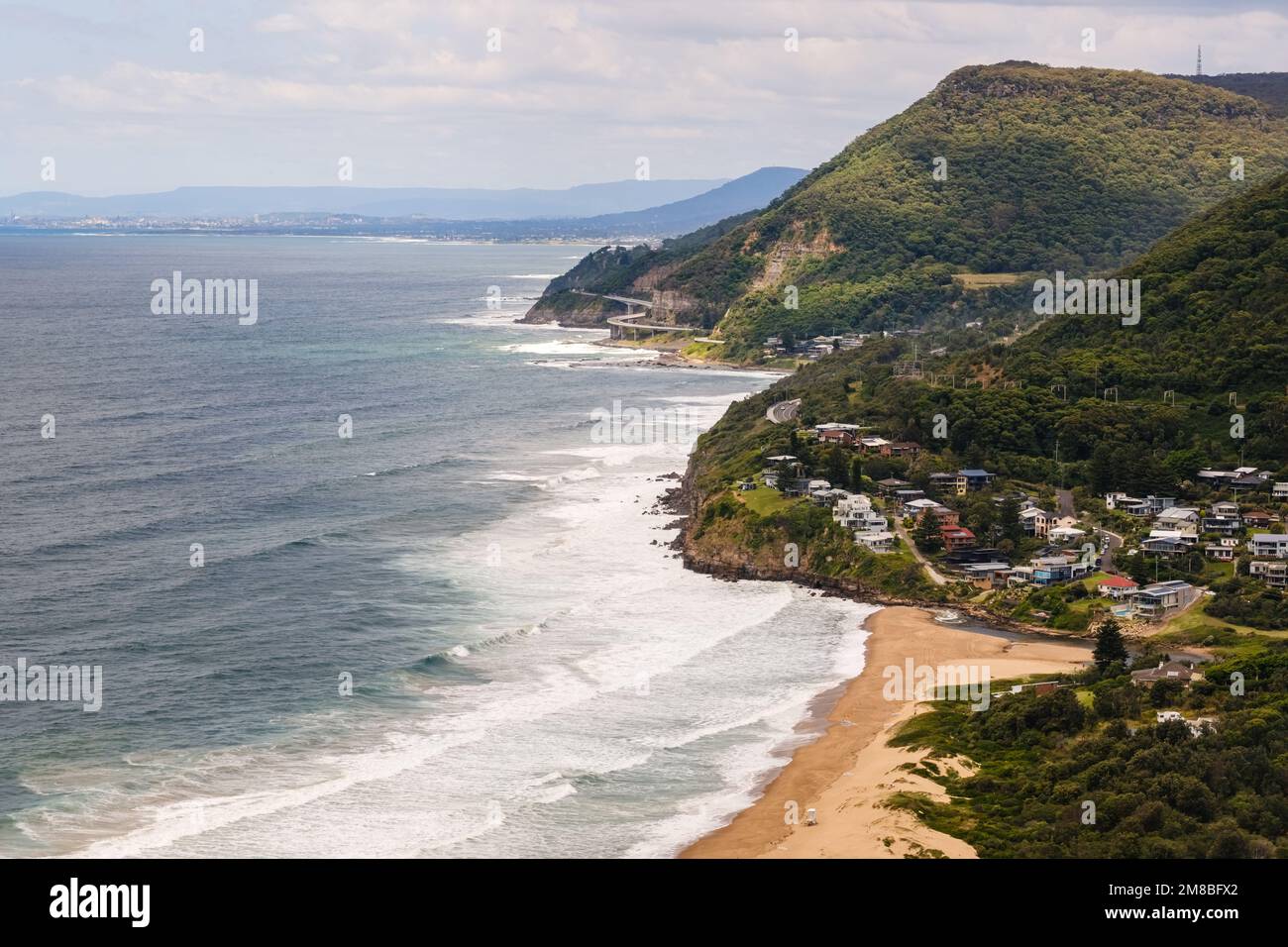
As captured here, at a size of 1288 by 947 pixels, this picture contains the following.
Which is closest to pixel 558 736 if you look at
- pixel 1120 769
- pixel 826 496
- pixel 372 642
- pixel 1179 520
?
pixel 372 642

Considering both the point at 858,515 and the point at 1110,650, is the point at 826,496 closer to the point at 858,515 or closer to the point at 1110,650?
the point at 858,515

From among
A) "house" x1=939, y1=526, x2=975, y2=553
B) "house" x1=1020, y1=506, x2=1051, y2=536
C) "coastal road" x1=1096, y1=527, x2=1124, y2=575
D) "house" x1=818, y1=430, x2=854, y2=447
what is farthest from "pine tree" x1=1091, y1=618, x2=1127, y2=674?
"house" x1=818, y1=430, x2=854, y2=447

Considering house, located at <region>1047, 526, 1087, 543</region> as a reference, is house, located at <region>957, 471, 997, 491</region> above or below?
above

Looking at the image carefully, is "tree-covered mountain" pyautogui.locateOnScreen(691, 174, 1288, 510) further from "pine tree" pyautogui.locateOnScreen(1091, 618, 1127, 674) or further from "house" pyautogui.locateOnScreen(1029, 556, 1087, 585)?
"pine tree" pyautogui.locateOnScreen(1091, 618, 1127, 674)

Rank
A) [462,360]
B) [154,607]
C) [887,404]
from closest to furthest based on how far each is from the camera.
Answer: [154,607] < [887,404] < [462,360]

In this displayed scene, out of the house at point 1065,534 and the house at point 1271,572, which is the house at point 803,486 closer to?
the house at point 1065,534
